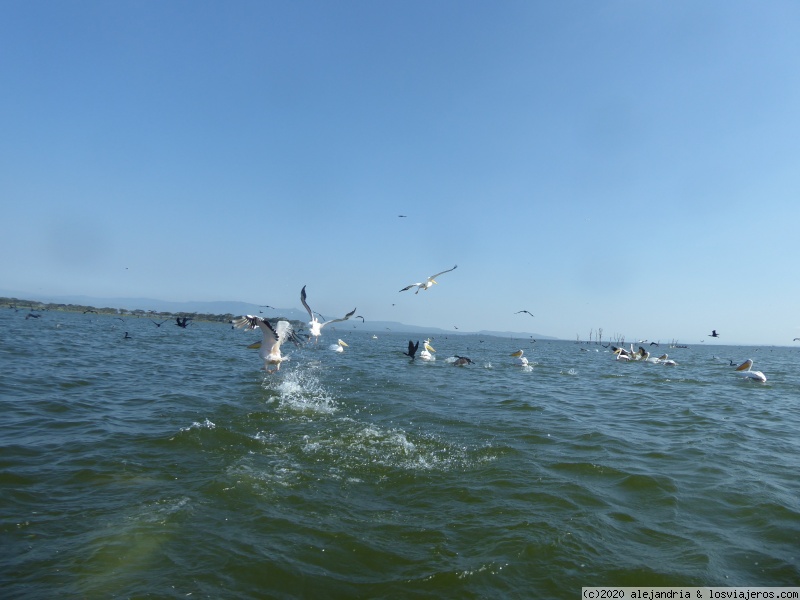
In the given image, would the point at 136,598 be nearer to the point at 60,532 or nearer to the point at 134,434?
the point at 60,532

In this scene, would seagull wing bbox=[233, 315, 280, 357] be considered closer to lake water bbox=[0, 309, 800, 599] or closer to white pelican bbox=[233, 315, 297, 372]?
white pelican bbox=[233, 315, 297, 372]

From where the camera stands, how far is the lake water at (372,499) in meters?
4.37

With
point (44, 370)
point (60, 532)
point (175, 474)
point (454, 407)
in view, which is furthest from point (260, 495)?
point (44, 370)

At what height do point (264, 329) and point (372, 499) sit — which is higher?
point (264, 329)

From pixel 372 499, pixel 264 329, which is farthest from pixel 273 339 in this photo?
pixel 372 499

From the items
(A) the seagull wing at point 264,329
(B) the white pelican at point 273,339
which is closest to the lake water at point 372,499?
(A) the seagull wing at point 264,329

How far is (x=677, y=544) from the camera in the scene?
205 inches

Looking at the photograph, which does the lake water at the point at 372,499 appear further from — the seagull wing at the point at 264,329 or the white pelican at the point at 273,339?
the white pelican at the point at 273,339

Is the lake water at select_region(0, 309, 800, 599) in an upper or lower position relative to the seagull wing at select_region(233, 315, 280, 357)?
lower

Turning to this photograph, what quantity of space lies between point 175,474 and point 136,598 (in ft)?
9.68

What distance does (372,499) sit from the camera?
20.2ft

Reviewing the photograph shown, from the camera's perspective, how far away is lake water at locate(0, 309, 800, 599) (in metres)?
4.37

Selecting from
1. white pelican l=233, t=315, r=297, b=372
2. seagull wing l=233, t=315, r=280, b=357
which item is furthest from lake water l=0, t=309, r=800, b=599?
white pelican l=233, t=315, r=297, b=372

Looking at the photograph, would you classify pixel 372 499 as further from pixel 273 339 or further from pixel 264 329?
pixel 273 339
